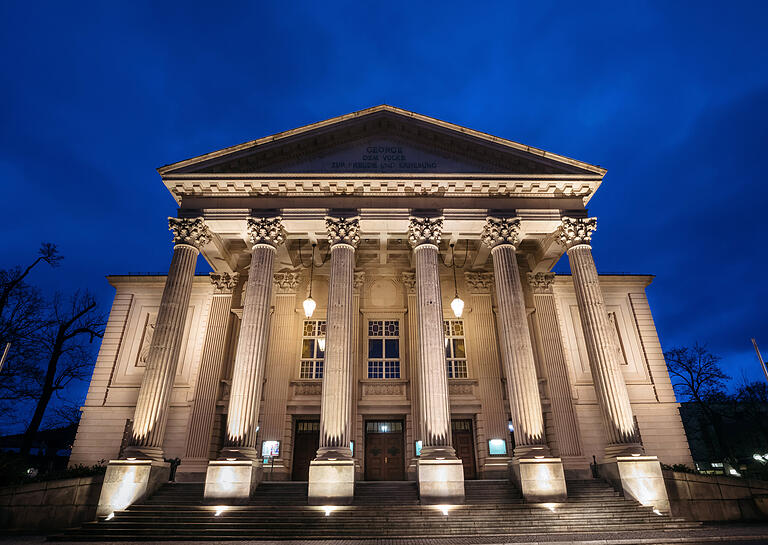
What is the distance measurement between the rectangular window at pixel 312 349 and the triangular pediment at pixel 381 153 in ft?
27.3

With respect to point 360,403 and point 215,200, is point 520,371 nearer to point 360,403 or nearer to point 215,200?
point 360,403

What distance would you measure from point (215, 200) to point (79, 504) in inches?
471

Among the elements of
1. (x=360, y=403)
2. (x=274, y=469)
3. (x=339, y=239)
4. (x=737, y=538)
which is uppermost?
(x=339, y=239)

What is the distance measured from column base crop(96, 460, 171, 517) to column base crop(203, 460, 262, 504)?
1.92 m

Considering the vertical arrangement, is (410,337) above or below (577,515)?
above

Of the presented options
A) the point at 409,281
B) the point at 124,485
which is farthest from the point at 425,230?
the point at 124,485

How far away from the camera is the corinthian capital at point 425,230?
57.7 ft

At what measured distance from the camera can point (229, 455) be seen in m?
13.9

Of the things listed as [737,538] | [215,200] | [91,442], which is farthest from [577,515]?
[91,442]

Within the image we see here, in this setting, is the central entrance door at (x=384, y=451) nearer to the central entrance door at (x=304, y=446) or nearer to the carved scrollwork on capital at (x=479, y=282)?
the central entrance door at (x=304, y=446)

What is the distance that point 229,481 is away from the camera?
13.5 metres

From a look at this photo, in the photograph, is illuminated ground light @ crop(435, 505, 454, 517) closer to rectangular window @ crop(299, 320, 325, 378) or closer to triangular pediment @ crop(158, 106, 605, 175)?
rectangular window @ crop(299, 320, 325, 378)

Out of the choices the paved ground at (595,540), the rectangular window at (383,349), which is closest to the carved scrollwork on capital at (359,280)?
the rectangular window at (383,349)

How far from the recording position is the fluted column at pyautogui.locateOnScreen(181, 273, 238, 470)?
1838 cm
